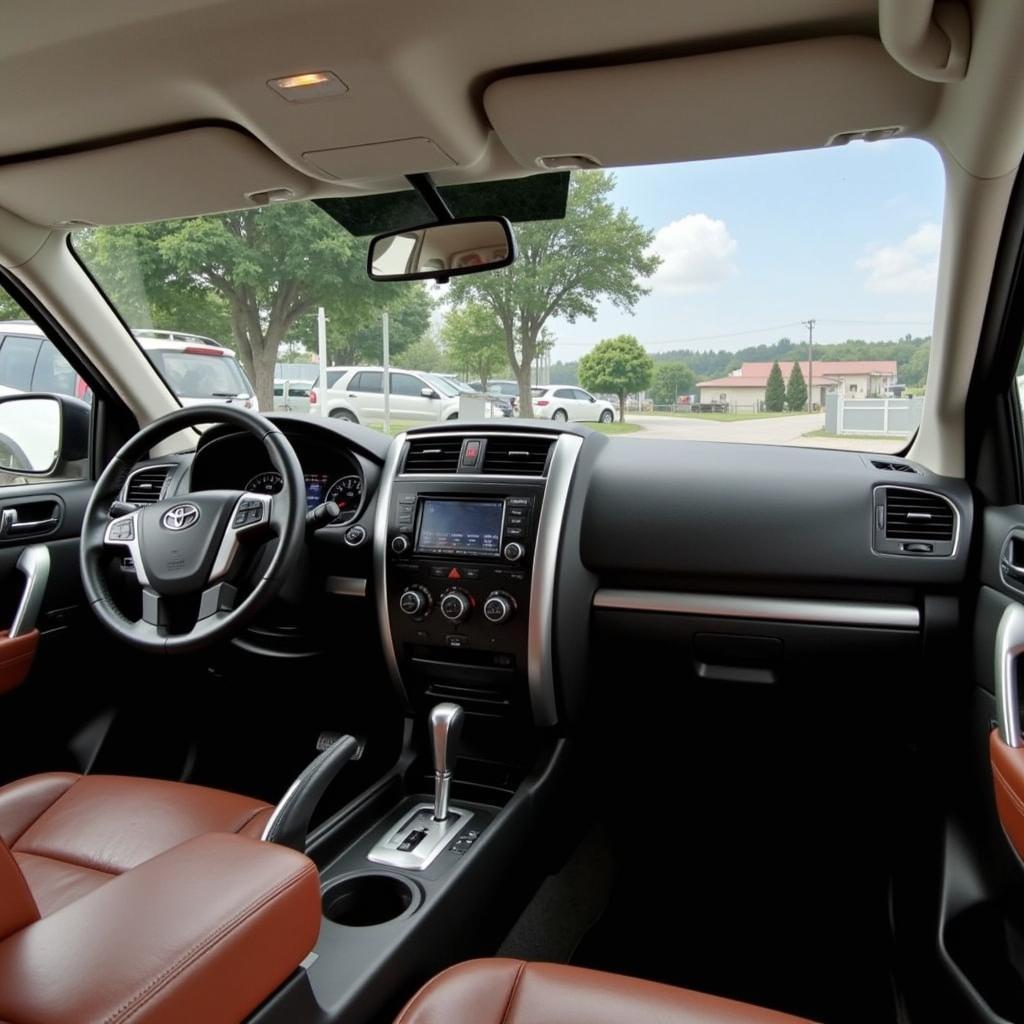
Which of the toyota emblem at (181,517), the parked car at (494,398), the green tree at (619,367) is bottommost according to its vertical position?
the toyota emblem at (181,517)

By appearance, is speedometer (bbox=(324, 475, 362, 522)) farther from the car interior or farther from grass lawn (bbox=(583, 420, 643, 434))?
grass lawn (bbox=(583, 420, 643, 434))

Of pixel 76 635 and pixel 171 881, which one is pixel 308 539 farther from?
pixel 171 881

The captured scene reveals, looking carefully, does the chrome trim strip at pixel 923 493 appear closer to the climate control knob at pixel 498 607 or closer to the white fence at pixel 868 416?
→ the white fence at pixel 868 416

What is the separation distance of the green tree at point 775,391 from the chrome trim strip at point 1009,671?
0.90 meters

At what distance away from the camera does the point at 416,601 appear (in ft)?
7.09

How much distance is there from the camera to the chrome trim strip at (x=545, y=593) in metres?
2.04

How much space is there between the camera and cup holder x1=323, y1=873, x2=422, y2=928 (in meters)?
1.72

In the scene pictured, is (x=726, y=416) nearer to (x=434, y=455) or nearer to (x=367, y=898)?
(x=434, y=455)

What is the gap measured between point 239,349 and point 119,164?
36.1 inches

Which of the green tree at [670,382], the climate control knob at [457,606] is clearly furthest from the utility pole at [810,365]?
the climate control knob at [457,606]

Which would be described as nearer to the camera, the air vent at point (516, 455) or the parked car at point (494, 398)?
the air vent at point (516, 455)

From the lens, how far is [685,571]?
2.18 meters

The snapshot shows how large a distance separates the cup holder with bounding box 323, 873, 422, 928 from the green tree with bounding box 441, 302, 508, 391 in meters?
1.52

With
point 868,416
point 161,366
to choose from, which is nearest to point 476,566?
point 868,416
